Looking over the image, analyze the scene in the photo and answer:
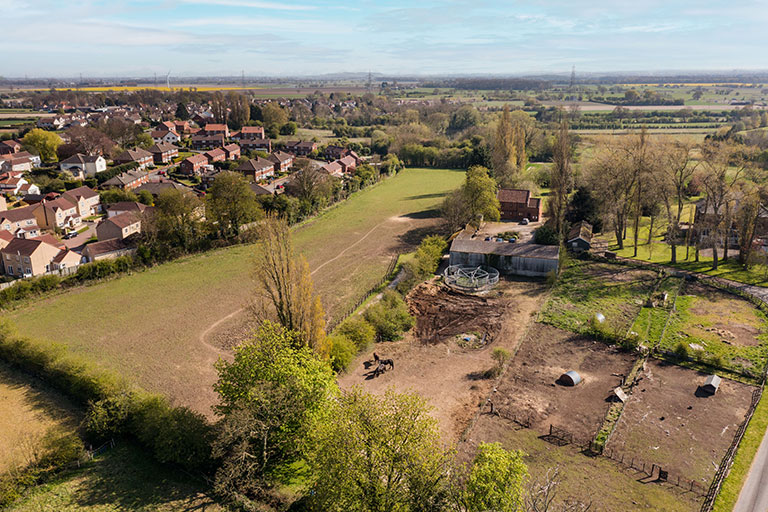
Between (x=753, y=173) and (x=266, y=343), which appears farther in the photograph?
(x=753, y=173)

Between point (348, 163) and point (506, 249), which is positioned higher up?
point (348, 163)

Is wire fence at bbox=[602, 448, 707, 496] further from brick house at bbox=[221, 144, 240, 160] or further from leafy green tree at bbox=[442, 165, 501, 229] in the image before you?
brick house at bbox=[221, 144, 240, 160]

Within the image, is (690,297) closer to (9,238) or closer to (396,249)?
(396,249)

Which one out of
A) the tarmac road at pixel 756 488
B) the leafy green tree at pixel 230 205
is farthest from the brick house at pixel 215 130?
→ the tarmac road at pixel 756 488

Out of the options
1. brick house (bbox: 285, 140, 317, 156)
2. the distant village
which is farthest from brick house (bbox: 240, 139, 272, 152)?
brick house (bbox: 285, 140, 317, 156)

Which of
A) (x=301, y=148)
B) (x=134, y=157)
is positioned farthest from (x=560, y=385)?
(x=301, y=148)

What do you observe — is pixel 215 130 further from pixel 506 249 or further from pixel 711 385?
pixel 711 385

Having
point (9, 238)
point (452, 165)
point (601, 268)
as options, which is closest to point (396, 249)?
point (601, 268)
